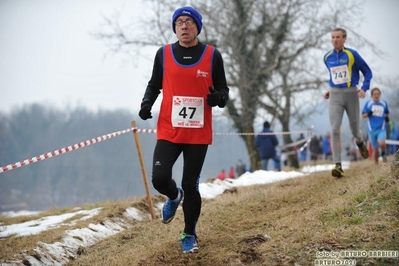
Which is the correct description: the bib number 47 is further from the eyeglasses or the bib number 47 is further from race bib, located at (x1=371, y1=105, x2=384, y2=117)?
race bib, located at (x1=371, y1=105, x2=384, y2=117)

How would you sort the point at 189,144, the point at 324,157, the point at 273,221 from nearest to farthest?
the point at 189,144, the point at 273,221, the point at 324,157

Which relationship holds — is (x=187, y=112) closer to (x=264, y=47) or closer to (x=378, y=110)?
(x=378, y=110)

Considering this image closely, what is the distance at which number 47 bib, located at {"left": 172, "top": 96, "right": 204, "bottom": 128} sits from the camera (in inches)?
204

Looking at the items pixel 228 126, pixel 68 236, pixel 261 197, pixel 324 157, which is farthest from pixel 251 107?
pixel 68 236

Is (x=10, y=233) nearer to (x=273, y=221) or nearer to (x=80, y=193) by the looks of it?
(x=273, y=221)

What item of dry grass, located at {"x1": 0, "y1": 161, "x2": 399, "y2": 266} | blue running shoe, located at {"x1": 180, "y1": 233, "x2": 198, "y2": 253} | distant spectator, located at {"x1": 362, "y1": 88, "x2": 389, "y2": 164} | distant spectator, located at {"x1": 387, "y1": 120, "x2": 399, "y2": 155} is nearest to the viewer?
dry grass, located at {"x1": 0, "y1": 161, "x2": 399, "y2": 266}

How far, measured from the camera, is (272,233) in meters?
5.26

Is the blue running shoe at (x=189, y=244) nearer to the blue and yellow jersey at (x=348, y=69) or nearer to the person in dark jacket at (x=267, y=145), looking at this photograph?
the blue and yellow jersey at (x=348, y=69)

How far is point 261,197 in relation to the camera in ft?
26.4

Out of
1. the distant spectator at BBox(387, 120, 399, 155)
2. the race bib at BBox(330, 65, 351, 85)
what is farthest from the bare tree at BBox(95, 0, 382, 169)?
the race bib at BBox(330, 65, 351, 85)

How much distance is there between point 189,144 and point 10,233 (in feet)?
13.6

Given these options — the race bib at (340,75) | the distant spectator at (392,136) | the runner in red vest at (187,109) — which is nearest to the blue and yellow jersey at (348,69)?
the race bib at (340,75)

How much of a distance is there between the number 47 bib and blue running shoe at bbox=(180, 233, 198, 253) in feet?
3.57

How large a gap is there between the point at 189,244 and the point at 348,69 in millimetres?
4922
